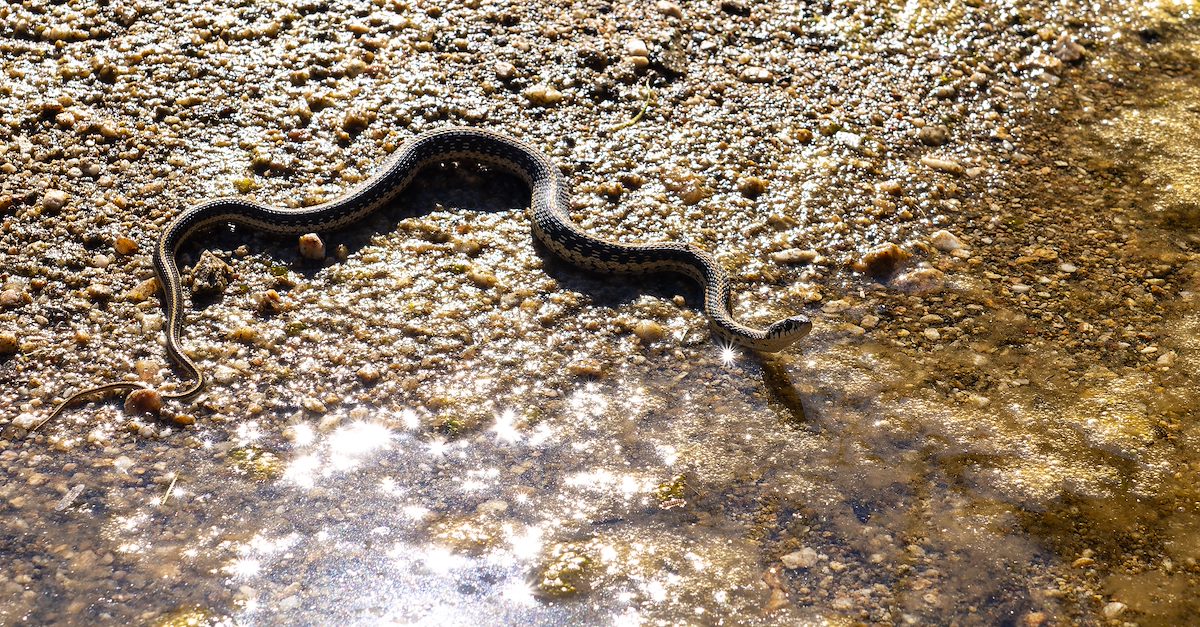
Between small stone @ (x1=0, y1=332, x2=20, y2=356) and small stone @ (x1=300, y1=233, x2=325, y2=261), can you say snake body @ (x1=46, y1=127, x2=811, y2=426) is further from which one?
small stone @ (x1=0, y1=332, x2=20, y2=356)

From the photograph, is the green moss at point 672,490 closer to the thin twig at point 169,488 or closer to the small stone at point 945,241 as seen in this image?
the thin twig at point 169,488

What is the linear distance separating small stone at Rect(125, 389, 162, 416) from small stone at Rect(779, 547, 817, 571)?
3842 mm

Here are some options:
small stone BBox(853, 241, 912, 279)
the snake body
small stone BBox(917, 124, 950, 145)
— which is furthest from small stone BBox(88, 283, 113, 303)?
small stone BBox(917, 124, 950, 145)

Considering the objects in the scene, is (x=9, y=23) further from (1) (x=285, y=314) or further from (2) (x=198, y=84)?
(1) (x=285, y=314)

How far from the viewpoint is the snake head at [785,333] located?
6211 mm

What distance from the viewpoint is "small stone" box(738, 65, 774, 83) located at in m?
8.76

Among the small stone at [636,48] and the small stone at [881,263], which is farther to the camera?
the small stone at [636,48]

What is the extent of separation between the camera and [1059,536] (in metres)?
5.38

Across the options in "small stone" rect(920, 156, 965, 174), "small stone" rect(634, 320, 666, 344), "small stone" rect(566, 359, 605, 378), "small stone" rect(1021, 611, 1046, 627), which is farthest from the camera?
"small stone" rect(920, 156, 965, 174)

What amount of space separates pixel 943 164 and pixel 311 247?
5.20 meters

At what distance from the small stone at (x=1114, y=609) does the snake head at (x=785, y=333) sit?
2303mm

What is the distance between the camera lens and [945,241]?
7387 millimetres

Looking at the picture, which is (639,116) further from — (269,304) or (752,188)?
(269,304)

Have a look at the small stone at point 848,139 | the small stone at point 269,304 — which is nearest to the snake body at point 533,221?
the small stone at point 269,304
